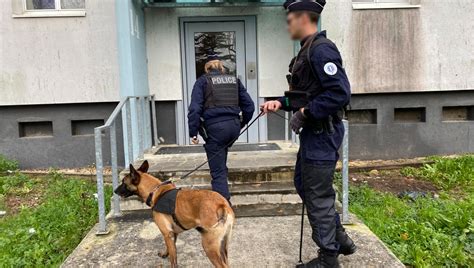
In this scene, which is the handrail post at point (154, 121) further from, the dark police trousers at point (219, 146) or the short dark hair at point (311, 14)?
the short dark hair at point (311, 14)

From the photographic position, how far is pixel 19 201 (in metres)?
5.46

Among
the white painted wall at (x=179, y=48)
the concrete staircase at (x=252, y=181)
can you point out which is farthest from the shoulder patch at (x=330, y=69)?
the white painted wall at (x=179, y=48)

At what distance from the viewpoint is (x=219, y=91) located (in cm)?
394

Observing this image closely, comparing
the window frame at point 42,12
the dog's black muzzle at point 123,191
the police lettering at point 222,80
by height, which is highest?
the window frame at point 42,12

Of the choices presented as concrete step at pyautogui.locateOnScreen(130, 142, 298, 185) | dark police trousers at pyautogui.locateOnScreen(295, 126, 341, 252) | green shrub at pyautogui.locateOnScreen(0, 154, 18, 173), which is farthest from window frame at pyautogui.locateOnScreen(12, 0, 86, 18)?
dark police trousers at pyautogui.locateOnScreen(295, 126, 341, 252)

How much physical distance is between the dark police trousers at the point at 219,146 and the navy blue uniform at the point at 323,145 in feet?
3.61

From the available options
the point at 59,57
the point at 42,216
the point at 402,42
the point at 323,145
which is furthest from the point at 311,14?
the point at 59,57

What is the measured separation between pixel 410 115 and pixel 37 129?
658 centimetres

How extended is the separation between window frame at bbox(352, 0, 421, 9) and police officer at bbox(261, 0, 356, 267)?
14.3 feet

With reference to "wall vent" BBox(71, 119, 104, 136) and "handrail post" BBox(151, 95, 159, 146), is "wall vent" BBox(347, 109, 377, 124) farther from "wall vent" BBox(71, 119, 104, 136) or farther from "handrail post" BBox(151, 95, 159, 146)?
"wall vent" BBox(71, 119, 104, 136)

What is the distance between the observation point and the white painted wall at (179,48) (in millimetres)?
6805

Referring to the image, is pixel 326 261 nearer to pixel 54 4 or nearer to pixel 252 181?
pixel 252 181

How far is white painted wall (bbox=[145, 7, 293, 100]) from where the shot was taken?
680cm

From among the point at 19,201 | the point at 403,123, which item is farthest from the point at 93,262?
the point at 403,123
